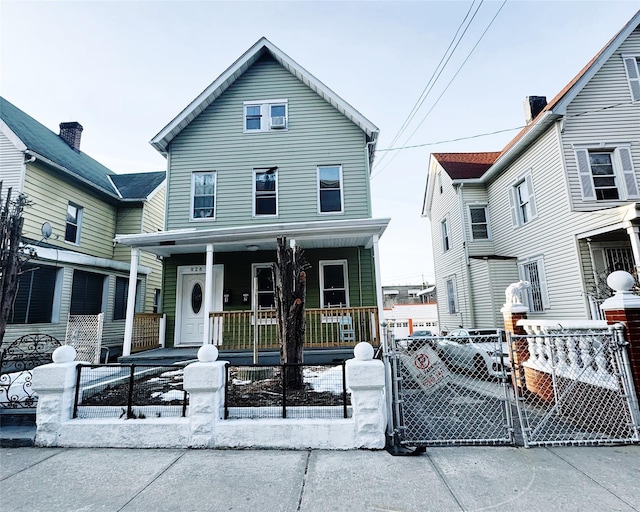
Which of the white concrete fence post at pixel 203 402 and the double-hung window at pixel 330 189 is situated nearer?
the white concrete fence post at pixel 203 402

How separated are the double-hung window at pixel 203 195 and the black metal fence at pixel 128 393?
17.2 feet

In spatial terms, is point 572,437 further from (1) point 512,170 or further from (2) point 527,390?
(1) point 512,170

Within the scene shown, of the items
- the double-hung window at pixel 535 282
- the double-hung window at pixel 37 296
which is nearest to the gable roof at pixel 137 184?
the double-hung window at pixel 37 296

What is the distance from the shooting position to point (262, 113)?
1092 centimetres

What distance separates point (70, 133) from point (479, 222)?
58.6 feet

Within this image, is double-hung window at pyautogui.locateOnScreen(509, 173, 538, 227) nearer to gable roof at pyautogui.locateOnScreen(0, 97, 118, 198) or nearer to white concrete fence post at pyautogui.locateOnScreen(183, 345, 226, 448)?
white concrete fence post at pyautogui.locateOnScreen(183, 345, 226, 448)

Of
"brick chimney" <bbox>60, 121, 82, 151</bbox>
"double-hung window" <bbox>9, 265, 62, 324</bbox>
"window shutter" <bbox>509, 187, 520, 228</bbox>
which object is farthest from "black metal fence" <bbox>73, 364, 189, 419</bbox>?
"window shutter" <bbox>509, 187, 520, 228</bbox>

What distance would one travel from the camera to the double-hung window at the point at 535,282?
1008 cm

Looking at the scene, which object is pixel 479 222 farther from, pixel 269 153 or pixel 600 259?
pixel 269 153

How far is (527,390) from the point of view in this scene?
5.12 metres

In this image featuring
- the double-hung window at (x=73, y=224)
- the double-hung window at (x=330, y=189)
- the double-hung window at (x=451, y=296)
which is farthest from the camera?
the double-hung window at (x=451, y=296)

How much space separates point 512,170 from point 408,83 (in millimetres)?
4981

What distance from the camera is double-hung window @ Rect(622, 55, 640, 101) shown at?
9461 millimetres

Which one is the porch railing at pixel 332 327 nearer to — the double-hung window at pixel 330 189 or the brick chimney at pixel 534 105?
the double-hung window at pixel 330 189
